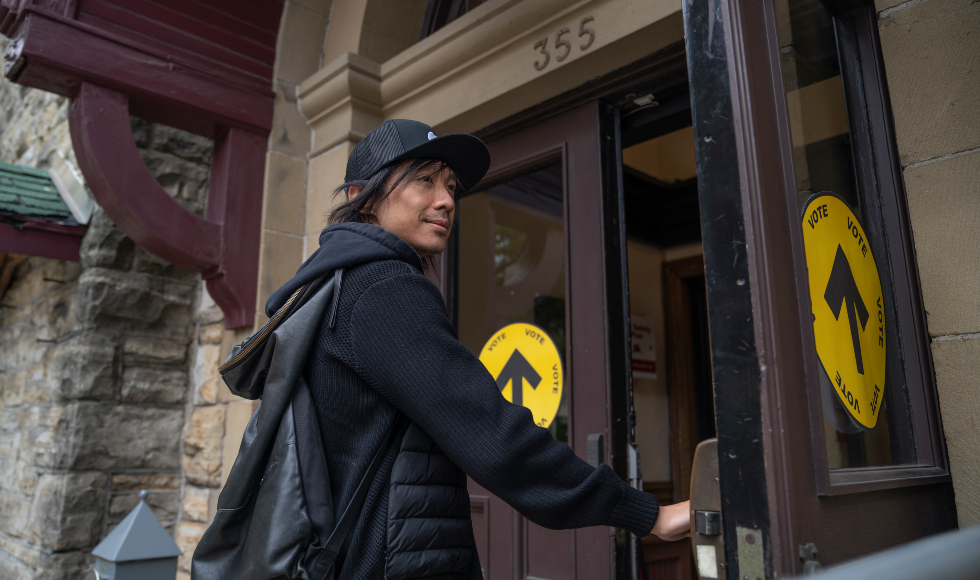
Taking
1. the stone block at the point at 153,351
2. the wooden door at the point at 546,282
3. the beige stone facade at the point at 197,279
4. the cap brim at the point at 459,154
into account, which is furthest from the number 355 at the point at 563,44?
the stone block at the point at 153,351

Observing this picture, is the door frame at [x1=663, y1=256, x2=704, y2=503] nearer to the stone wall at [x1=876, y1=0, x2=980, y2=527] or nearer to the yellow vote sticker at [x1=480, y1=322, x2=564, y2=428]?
the yellow vote sticker at [x1=480, y1=322, x2=564, y2=428]

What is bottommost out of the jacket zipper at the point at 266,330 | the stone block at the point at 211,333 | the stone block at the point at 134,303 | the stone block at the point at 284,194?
the jacket zipper at the point at 266,330

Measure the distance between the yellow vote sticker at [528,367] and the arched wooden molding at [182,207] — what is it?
47.5 inches

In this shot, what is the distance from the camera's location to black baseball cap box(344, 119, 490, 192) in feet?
4.84

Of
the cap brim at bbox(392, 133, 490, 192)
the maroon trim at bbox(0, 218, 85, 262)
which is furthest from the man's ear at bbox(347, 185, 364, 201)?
the maroon trim at bbox(0, 218, 85, 262)

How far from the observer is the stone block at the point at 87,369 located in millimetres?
3209

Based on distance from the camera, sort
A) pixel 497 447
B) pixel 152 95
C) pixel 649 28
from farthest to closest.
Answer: pixel 152 95
pixel 649 28
pixel 497 447

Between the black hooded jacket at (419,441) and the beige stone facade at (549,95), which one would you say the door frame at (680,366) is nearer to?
the beige stone facade at (549,95)

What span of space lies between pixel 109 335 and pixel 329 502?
2.69 m

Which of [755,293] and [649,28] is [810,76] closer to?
A: [755,293]

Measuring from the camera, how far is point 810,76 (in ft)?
4.30

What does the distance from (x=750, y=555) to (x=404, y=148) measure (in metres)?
1.02

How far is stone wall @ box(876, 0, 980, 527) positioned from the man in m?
0.65

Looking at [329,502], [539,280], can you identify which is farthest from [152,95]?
[329,502]
